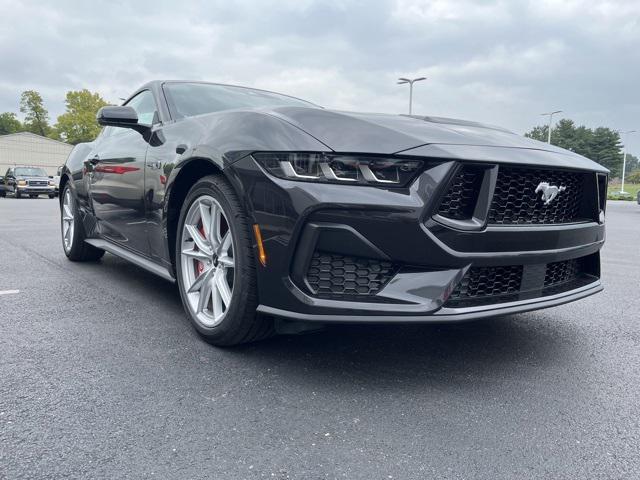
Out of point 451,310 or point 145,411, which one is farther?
point 451,310

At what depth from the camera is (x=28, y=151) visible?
52.5 metres

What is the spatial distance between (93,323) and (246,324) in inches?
43.1

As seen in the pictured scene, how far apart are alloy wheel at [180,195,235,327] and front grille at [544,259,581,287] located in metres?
1.47

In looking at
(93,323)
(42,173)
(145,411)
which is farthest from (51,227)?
(42,173)

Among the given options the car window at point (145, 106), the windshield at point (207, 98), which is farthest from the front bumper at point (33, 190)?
the windshield at point (207, 98)

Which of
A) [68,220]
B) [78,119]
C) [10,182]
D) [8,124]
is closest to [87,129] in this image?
[78,119]

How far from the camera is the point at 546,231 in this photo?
2.18m

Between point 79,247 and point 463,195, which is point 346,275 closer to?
point 463,195

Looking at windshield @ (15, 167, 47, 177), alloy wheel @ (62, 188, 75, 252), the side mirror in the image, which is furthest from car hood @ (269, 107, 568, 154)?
windshield @ (15, 167, 47, 177)

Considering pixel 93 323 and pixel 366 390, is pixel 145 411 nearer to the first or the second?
pixel 366 390

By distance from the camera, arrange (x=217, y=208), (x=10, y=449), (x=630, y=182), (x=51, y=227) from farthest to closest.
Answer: (x=630, y=182), (x=51, y=227), (x=217, y=208), (x=10, y=449)

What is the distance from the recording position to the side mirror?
3.12m

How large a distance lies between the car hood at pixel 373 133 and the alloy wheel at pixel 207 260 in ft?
1.91

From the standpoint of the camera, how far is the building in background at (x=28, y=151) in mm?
51469
